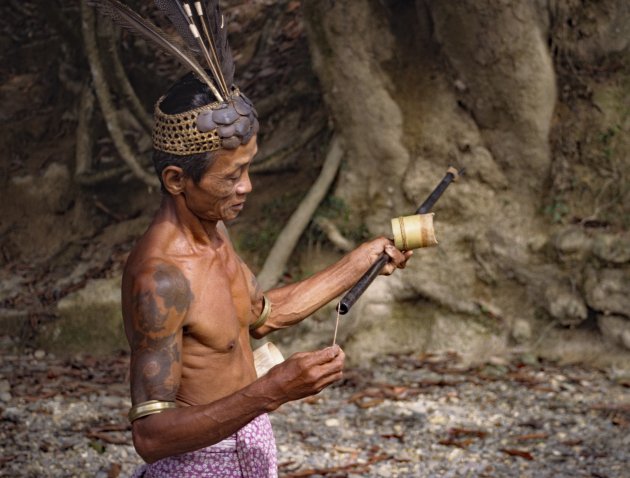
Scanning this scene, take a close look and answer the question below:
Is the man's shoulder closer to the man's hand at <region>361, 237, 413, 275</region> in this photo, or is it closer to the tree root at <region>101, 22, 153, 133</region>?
the man's hand at <region>361, 237, 413, 275</region>

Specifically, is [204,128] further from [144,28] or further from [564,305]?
[564,305]

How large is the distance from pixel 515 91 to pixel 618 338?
183cm

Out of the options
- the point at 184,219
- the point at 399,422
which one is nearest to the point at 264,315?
the point at 184,219

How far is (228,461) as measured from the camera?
3.51 metres

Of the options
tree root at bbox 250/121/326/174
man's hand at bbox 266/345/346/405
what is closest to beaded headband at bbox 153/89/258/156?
man's hand at bbox 266/345/346/405

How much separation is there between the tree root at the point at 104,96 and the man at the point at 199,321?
195 inches

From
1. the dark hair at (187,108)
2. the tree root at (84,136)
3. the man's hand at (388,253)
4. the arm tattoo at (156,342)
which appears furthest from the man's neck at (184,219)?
the tree root at (84,136)

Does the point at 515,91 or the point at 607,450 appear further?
the point at 515,91

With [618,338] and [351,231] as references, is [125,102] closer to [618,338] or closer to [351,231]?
[351,231]

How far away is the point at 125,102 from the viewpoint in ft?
28.8

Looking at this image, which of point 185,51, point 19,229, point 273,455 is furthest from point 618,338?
point 19,229

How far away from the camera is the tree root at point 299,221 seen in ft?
25.4

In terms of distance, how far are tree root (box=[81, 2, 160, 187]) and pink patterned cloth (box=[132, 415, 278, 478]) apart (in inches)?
201

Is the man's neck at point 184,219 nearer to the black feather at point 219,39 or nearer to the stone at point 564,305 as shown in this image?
the black feather at point 219,39
